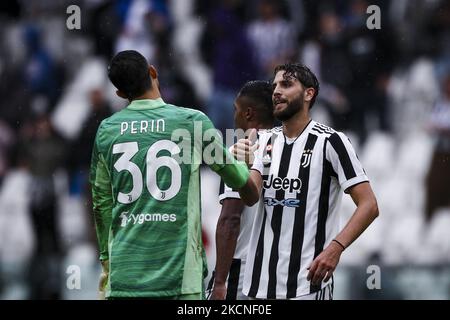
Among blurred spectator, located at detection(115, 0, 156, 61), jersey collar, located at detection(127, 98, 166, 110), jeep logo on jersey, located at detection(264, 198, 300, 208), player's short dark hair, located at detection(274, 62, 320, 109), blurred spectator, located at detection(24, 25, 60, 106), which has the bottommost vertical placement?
jeep logo on jersey, located at detection(264, 198, 300, 208)

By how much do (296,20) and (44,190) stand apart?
3.61 metres

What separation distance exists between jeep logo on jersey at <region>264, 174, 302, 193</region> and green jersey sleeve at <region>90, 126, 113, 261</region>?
0.94m

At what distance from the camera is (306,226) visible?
6285mm

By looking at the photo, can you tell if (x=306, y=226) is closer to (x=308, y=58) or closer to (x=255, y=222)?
(x=255, y=222)

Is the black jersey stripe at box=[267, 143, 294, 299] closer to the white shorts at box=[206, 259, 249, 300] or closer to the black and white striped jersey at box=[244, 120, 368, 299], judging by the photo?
the black and white striped jersey at box=[244, 120, 368, 299]

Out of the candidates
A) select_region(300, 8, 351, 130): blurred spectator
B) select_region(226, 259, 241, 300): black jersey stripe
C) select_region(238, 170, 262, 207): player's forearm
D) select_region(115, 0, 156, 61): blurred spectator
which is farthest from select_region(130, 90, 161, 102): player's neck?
select_region(115, 0, 156, 61): blurred spectator

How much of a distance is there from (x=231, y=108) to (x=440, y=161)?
8.08 ft

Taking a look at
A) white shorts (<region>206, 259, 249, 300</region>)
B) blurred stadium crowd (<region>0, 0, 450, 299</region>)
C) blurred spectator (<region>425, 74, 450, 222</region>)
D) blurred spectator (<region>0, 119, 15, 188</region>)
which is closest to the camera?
white shorts (<region>206, 259, 249, 300</region>)

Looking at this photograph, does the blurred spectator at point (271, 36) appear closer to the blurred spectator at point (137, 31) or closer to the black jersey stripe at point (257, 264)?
the blurred spectator at point (137, 31)

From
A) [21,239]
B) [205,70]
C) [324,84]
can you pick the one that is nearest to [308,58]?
[324,84]

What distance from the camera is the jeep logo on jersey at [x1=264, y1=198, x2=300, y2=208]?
633 cm

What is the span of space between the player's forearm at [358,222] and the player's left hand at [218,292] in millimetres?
866

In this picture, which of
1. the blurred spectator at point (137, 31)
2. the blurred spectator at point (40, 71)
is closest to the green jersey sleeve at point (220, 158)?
the blurred spectator at point (137, 31)
